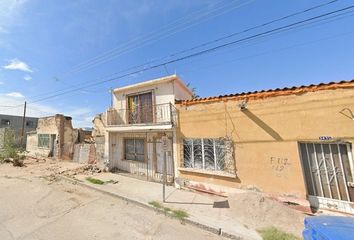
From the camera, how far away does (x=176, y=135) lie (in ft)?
30.2

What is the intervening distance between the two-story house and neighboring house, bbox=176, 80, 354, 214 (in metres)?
1.78

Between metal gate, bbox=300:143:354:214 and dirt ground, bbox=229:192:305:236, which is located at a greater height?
metal gate, bbox=300:143:354:214

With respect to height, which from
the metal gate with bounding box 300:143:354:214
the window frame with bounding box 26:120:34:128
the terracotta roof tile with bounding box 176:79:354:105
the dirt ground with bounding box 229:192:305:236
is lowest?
the dirt ground with bounding box 229:192:305:236

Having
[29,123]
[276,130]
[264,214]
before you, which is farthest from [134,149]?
[29,123]

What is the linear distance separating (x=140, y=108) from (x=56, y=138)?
11980 mm

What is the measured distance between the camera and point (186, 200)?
7328 millimetres

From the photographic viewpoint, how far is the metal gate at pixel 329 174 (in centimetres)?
571

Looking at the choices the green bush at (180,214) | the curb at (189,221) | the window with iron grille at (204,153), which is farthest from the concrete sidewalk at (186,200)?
the window with iron grille at (204,153)

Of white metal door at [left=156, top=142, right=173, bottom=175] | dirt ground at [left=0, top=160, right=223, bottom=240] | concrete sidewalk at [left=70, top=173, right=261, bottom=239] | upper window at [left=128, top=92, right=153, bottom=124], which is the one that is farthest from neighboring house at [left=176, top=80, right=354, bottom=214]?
upper window at [left=128, top=92, right=153, bottom=124]

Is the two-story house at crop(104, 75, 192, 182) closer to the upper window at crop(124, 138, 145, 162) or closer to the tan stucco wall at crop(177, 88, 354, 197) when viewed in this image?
the upper window at crop(124, 138, 145, 162)

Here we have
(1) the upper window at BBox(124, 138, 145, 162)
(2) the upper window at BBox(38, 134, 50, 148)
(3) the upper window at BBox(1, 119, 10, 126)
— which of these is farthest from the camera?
(3) the upper window at BBox(1, 119, 10, 126)

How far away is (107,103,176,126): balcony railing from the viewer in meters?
9.77

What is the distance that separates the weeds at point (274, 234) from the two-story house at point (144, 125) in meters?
5.23

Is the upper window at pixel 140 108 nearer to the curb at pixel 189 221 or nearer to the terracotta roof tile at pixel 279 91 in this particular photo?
the terracotta roof tile at pixel 279 91
